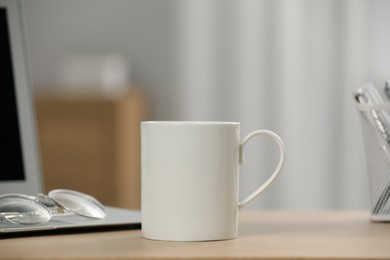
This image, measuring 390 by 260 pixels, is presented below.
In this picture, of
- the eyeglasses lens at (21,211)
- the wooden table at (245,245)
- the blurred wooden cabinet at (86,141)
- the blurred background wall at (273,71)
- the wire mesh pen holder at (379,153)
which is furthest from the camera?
the blurred wooden cabinet at (86,141)

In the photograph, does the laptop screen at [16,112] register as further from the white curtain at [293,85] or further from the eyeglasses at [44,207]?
the white curtain at [293,85]

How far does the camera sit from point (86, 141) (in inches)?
131

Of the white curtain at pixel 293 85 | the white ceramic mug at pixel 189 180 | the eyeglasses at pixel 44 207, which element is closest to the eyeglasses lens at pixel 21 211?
the eyeglasses at pixel 44 207

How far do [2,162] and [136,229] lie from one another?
0.25 m

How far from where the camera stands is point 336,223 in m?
0.92

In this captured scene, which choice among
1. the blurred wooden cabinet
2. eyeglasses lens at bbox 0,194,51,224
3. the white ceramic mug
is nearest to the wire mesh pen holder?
the white ceramic mug

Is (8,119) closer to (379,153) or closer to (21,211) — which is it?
(21,211)

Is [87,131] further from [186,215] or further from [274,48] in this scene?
[186,215]

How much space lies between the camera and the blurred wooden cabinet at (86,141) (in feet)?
10.8

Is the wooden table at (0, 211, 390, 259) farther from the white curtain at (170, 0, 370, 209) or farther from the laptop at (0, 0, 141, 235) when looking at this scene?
the white curtain at (170, 0, 370, 209)

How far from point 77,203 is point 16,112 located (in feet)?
0.79

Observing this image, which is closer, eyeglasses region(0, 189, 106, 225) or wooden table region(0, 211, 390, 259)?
wooden table region(0, 211, 390, 259)

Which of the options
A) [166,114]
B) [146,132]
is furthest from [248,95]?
[146,132]

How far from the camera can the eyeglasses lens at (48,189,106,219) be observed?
0.85m
